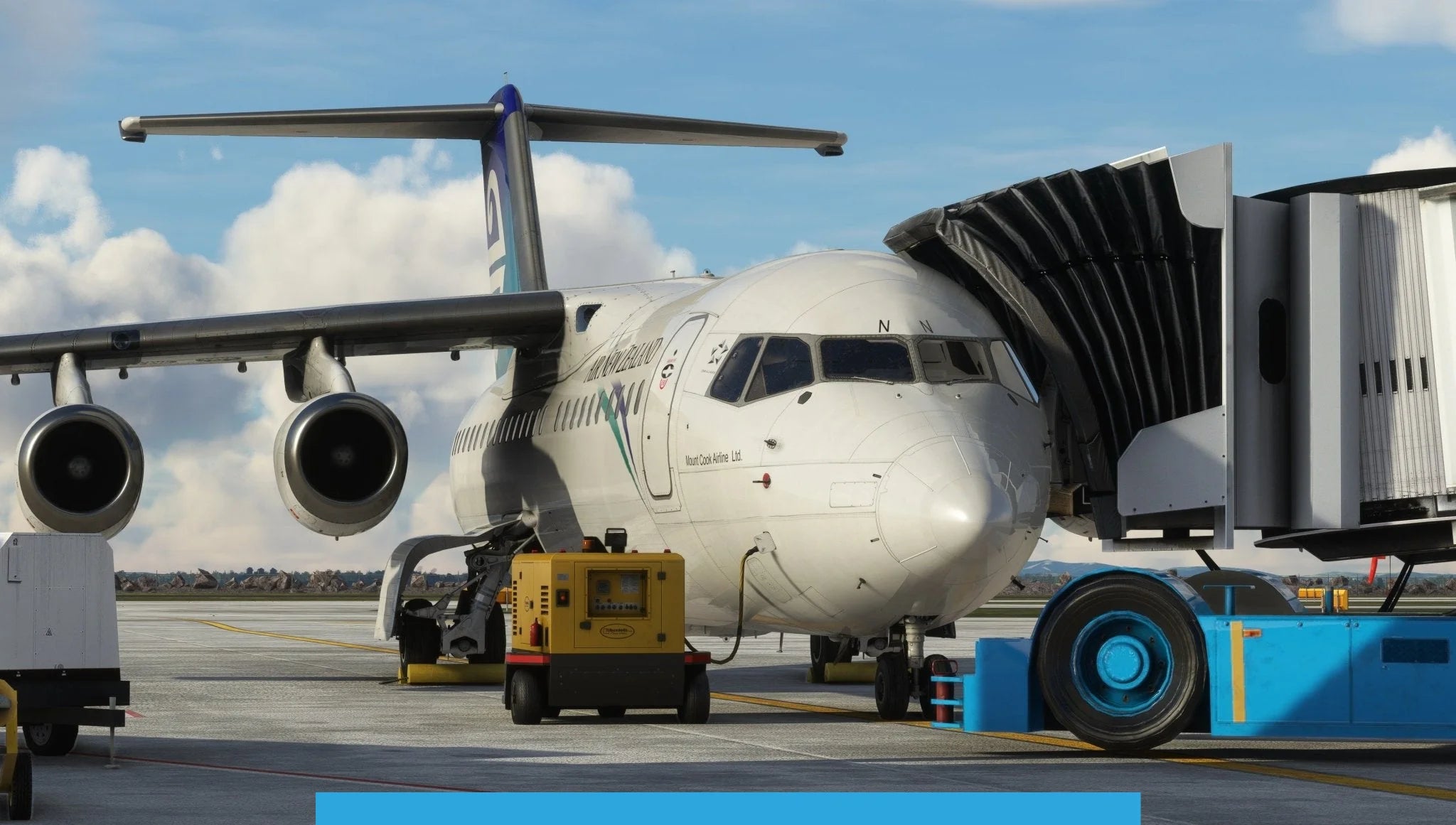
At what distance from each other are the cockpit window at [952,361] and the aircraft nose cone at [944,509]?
0.98 m

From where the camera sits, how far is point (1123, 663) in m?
10.9

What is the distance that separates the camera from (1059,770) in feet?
33.2

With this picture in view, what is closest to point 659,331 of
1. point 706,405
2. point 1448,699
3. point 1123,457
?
point 706,405

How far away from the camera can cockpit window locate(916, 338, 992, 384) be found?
12812 mm

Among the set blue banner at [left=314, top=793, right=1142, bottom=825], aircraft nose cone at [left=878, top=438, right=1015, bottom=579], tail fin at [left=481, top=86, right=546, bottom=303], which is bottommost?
blue banner at [left=314, top=793, right=1142, bottom=825]

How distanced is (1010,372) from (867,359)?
1.07 meters

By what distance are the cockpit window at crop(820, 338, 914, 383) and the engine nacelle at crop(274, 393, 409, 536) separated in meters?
5.51

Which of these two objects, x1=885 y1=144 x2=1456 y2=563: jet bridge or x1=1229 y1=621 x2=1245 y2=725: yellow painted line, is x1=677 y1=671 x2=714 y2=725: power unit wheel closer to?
x1=885 y1=144 x2=1456 y2=563: jet bridge

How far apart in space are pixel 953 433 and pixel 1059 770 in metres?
2.66

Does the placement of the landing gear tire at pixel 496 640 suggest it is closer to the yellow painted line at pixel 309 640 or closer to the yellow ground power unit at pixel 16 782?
the yellow painted line at pixel 309 640

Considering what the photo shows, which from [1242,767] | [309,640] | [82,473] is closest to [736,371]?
[1242,767]

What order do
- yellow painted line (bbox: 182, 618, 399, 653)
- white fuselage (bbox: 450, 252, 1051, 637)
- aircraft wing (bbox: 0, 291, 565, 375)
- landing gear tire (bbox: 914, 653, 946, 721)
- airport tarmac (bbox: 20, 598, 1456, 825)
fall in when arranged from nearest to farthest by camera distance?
airport tarmac (bbox: 20, 598, 1456, 825), white fuselage (bbox: 450, 252, 1051, 637), landing gear tire (bbox: 914, 653, 946, 721), aircraft wing (bbox: 0, 291, 565, 375), yellow painted line (bbox: 182, 618, 399, 653)

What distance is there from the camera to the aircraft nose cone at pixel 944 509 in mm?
11469

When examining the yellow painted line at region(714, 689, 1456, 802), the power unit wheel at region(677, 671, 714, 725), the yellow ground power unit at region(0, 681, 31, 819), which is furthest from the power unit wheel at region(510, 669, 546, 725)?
the yellow ground power unit at region(0, 681, 31, 819)
